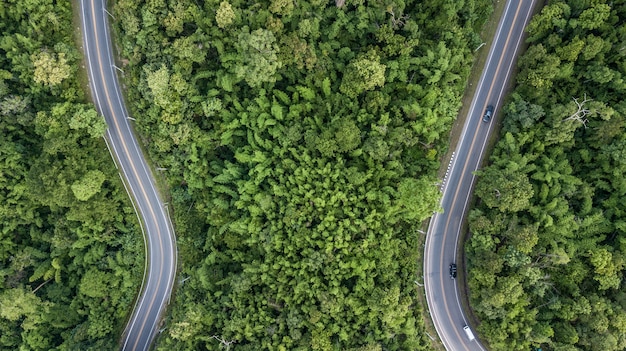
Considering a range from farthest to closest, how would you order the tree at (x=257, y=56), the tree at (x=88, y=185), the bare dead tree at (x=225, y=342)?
the tree at (x=88, y=185) → the bare dead tree at (x=225, y=342) → the tree at (x=257, y=56)

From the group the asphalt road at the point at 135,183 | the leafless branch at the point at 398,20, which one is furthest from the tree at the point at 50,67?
the leafless branch at the point at 398,20

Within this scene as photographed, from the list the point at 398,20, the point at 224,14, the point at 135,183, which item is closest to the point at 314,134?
the point at 398,20

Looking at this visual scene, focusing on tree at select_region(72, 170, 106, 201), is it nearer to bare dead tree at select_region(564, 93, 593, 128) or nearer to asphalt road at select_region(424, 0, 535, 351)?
asphalt road at select_region(424, 0, 535, 351)

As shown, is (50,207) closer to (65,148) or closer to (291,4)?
(65,148)

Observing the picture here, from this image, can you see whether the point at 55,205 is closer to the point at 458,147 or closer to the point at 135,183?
the point at 135,183

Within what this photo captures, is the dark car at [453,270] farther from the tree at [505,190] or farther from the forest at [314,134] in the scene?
the tree at [505,190]

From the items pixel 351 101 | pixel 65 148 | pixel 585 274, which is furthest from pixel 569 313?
pixel 65 148
